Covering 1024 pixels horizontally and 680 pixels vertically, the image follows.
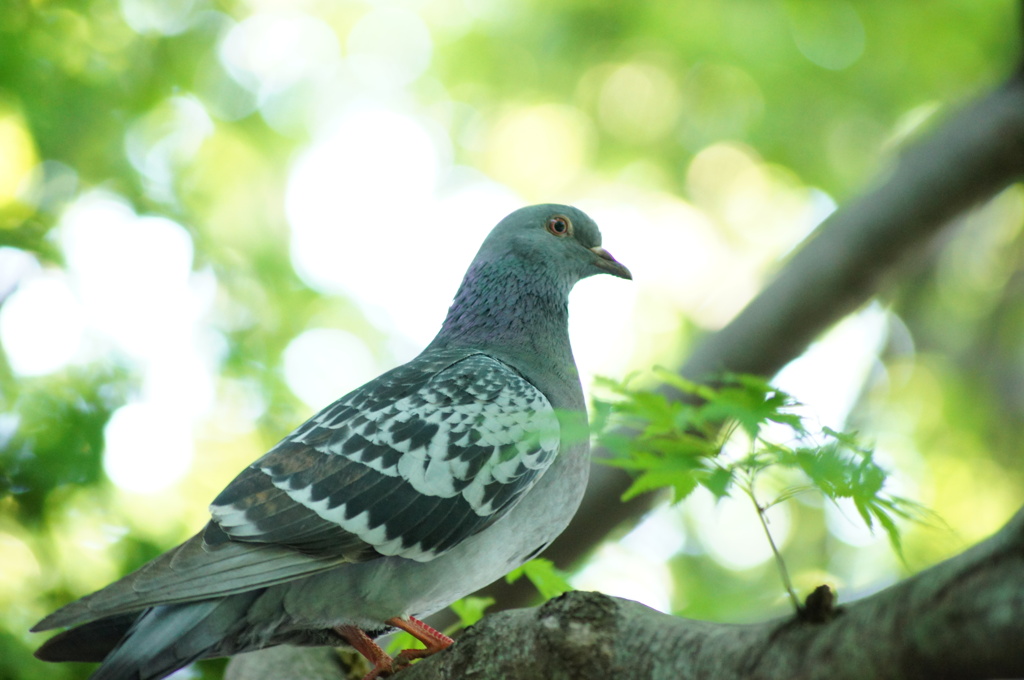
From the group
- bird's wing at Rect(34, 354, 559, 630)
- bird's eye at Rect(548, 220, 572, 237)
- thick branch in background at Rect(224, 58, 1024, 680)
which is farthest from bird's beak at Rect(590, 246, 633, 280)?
bird's wing at Rect(34, 354, 559, 630)

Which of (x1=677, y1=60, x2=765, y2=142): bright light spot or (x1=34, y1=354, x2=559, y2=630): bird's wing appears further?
(x1=677, y1=60, x2=765, y2=142): bright light spot

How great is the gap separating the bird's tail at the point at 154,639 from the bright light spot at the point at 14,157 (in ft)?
17.9

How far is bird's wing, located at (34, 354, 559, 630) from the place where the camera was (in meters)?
3.34

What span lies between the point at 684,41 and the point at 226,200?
6.05 metres

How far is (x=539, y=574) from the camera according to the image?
3.69 meters

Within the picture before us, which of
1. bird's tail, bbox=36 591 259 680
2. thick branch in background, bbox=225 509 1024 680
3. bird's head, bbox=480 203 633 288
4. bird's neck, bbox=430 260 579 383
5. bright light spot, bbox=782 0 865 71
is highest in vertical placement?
bright light spot, bbox=782 0 865 71

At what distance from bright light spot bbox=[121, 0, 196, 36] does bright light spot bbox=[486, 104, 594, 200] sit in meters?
4.86

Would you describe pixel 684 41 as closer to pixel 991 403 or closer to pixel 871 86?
pixel 871 86

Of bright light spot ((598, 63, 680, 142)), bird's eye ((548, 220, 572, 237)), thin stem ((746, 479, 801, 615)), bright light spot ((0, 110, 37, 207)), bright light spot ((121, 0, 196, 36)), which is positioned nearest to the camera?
thin stem ((746, 479, 801, 615))

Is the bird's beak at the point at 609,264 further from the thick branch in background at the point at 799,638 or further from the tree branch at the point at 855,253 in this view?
the thick branch in background at the point at 799,638

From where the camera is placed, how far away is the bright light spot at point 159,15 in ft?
29.4

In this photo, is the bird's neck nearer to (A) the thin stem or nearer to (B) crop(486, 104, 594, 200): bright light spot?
(A) the thin stem

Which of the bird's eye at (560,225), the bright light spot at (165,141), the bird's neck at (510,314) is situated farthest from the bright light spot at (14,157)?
the bird's eye at (560,225)

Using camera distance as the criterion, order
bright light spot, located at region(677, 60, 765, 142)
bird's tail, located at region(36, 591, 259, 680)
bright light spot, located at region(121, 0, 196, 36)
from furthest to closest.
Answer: bright light spot, located at region(677, 60, 765, 142) < bright light spot, located at region(121, 0, 196, 36) < bird's tail, located at region(36, 591, 259, 680)
